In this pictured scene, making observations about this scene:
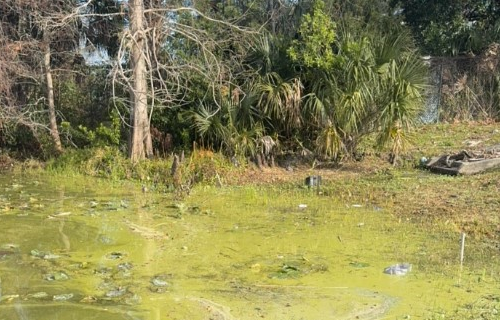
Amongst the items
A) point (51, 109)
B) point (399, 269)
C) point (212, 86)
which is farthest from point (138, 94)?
point (399, 269)

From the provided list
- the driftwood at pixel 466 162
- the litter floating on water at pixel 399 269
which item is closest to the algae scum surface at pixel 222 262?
the litter floating on water at pixel 399 269

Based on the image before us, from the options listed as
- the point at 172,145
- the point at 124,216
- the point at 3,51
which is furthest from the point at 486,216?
the point at 3,51

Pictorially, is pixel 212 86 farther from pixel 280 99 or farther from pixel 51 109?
pixel 51 109

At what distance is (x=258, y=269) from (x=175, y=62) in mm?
7368

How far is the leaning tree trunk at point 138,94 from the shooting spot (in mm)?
10859

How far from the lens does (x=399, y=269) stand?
509 cm

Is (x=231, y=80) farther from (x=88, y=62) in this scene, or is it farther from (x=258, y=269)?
(x=258, y=269)

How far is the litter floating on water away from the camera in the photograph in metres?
5.03

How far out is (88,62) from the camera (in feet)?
44.2

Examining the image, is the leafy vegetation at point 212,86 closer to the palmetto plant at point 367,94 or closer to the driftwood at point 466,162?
the palmetto plant at point 367,94

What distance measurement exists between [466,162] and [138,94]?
229 inches

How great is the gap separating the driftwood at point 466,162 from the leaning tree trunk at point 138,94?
515 centimetres

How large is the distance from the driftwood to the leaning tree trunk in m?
5.15

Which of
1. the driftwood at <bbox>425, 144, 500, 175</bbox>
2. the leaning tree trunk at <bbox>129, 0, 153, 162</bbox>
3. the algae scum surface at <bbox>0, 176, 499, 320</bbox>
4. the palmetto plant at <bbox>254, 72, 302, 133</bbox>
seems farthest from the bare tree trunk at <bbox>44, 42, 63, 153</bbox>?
the driftwood at <bbox>425, 144, 500, 175</bbox>
